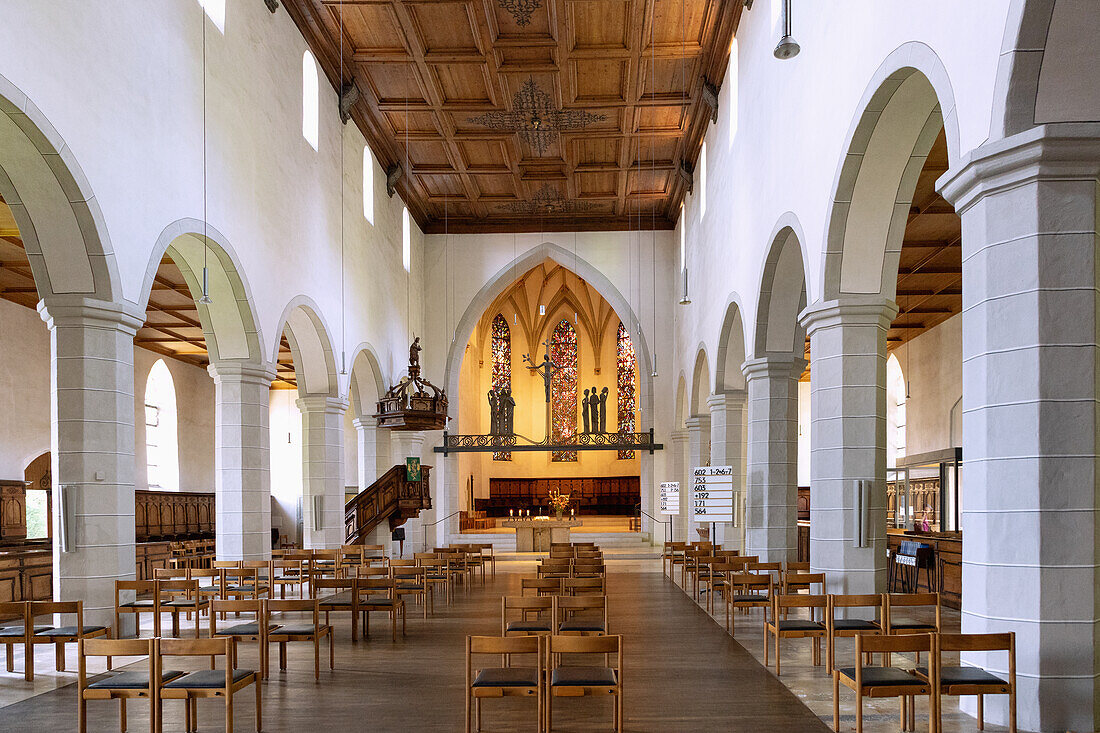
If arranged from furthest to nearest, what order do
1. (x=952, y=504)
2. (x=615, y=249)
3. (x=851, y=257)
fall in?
1. (x=615, y=249)
2. (x=952, y=504)
3. (x=851, y=257)

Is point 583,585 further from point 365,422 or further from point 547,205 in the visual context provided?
point 547,205

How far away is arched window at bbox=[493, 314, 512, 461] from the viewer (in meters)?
36.2

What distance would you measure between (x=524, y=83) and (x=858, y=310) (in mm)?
10525

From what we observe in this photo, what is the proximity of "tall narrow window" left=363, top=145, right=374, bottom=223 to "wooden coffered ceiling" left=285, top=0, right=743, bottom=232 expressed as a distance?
0.39 meters

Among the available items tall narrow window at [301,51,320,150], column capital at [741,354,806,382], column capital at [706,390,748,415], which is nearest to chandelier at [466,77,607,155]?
tall narrow window at [301,51,320,150]

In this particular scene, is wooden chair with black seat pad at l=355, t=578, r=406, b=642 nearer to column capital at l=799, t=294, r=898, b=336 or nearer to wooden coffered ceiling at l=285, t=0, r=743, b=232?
column capital at l=799, t=294, r=898, b=336

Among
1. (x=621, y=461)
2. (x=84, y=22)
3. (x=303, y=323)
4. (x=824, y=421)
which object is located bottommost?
(x=621, y=461)

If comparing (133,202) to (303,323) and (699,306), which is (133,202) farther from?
(699,306)

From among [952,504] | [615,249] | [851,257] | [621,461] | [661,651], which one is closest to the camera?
[661,651]

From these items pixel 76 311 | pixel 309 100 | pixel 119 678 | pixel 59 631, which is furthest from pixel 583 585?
pixel 309 100

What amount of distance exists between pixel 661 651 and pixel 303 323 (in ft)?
33.5

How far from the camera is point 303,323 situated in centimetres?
1695

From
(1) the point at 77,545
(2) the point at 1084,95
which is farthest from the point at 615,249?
(2) the point at 1084,95

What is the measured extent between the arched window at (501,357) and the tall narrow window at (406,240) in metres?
11.1
